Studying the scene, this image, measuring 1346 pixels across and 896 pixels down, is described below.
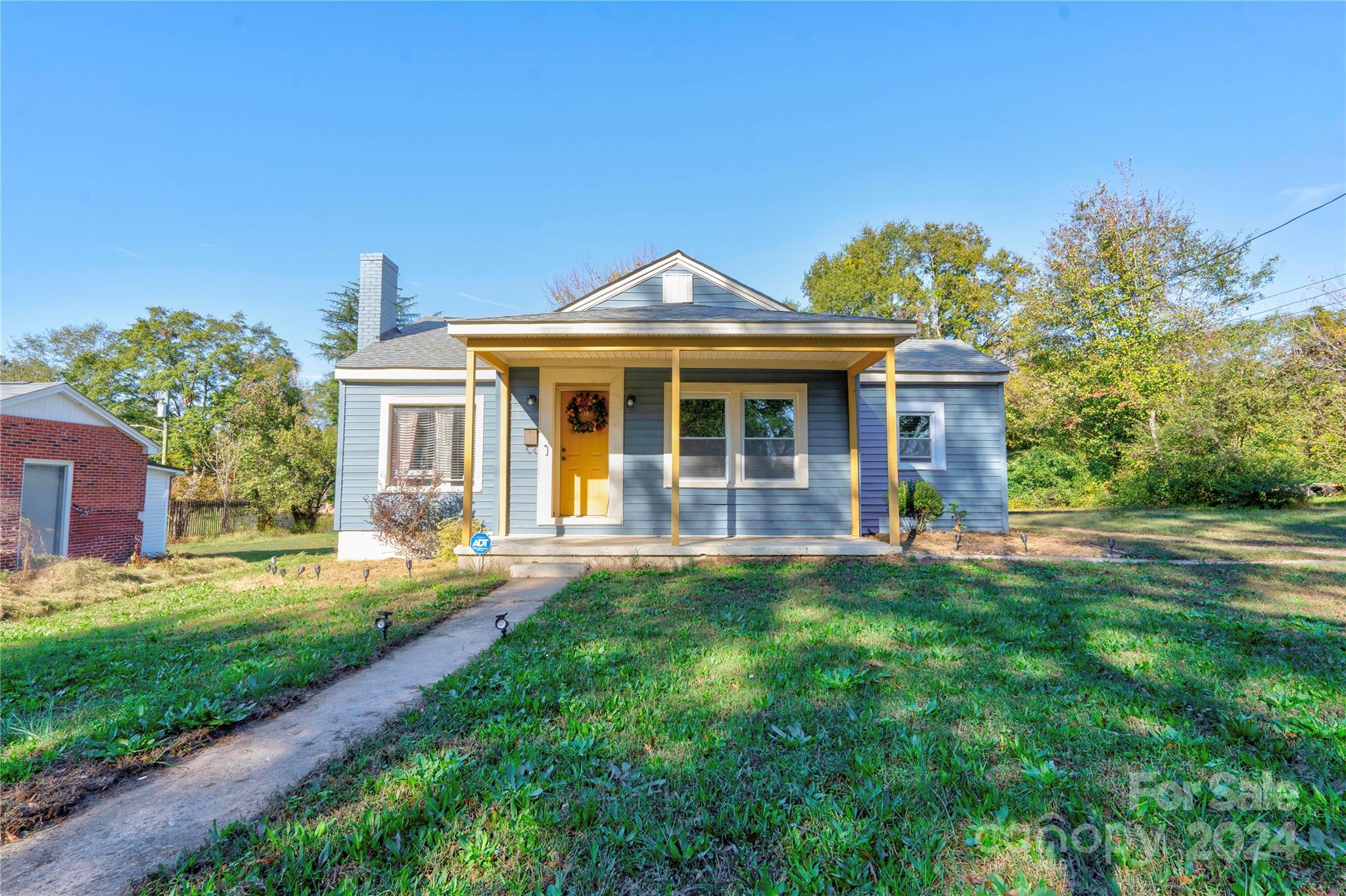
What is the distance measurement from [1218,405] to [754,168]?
15.7 metres

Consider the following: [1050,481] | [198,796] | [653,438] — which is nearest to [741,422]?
[653,438]

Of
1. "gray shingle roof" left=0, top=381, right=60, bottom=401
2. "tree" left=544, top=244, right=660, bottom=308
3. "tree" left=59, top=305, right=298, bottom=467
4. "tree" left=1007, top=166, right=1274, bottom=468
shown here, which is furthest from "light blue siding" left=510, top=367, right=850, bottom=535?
"tree" left=59, top=305, right=298, bottom=467

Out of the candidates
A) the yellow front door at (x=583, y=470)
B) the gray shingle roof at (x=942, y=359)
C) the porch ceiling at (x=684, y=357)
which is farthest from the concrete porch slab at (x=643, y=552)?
the gray shingle roof at (x=942, y=359)

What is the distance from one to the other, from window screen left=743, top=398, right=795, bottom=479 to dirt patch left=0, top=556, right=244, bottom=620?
9024 mm

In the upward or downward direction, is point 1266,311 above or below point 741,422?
above

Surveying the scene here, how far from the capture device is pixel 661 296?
950 cm

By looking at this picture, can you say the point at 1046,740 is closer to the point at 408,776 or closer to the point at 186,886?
the point at 408,776

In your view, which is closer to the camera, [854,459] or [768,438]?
[854,459]

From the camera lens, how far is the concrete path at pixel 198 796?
66.1 inches

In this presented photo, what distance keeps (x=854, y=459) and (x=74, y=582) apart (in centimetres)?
1136

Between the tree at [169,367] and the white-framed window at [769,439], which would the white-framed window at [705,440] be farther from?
the tree at [169,367]

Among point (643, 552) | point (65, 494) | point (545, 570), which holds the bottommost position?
point (545, 570)

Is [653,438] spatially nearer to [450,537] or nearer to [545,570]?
[545,570]

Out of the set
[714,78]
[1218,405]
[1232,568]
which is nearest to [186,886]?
[1232,568]
